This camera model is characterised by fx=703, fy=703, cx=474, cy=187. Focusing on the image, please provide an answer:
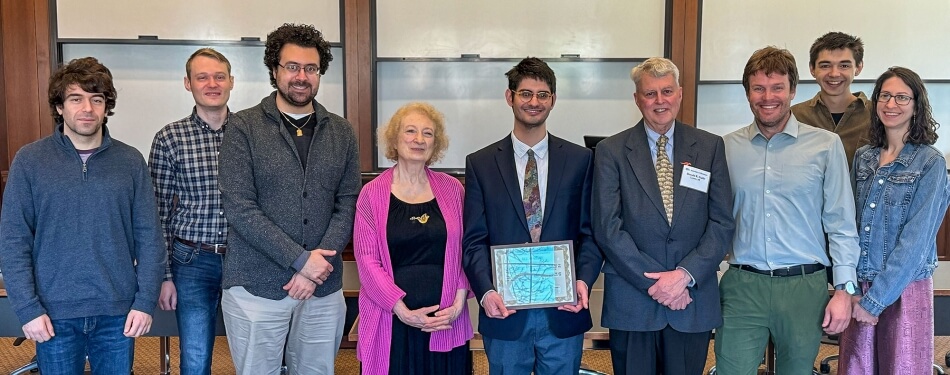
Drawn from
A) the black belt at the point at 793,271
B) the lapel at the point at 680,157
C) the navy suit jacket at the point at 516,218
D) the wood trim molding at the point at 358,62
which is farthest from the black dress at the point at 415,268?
the wood trim molding at the point at 358,62

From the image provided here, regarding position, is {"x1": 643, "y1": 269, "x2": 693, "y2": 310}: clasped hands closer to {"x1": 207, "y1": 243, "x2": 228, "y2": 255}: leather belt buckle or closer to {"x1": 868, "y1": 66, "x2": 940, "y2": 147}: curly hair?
{"x1": 868, "y1": 66, "x2": 940, "y2": 147}: curly hair

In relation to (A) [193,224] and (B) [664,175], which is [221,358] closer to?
(A) [193,224]

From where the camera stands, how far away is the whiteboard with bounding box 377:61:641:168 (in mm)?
5547

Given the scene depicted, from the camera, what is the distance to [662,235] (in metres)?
2.42

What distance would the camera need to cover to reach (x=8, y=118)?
5168 millimetres

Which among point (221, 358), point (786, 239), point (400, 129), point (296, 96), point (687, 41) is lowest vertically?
point (221, 358)

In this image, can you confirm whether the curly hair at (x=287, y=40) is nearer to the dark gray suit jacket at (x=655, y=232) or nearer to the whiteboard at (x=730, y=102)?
the dark gray suit jacket at (x=655, y=232)

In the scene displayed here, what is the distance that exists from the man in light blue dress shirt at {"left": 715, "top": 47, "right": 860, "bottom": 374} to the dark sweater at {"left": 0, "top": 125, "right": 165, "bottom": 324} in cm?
213

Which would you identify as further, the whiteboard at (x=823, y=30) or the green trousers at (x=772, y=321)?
the whiteboard at (x=823, y=30)

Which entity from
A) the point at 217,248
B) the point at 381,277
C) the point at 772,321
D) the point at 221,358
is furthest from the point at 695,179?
the point at 221,358

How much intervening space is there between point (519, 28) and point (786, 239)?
335 centimetres

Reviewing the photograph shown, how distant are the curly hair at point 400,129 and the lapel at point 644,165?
673 millimetres

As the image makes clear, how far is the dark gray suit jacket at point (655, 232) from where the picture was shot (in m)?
2.40

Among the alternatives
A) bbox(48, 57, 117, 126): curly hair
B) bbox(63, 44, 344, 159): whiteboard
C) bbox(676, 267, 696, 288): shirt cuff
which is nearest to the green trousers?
bbox(676, 267, 696, 288): shirt cuff
